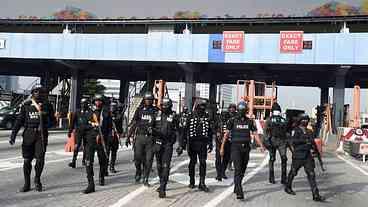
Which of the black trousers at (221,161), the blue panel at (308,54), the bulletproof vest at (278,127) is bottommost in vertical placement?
the black trousers at (221,161)

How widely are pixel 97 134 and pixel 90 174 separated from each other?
0.77 m

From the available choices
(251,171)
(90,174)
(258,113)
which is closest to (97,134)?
(90,174)

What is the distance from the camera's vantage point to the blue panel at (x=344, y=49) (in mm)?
31438

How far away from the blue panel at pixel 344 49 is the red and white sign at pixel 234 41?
663 cm

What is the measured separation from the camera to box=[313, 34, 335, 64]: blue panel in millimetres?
31844

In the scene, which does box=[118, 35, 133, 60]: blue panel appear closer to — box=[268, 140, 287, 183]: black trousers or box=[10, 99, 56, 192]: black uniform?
box=[268, 140, 287, 183]: black trousers

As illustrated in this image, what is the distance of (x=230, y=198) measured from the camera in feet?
28.2

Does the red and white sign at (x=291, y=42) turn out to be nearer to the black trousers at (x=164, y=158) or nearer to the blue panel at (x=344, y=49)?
the blue panel at (x=344, y=49)

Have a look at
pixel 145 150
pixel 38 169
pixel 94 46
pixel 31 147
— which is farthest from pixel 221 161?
pixel 94 46

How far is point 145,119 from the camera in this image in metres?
8.88

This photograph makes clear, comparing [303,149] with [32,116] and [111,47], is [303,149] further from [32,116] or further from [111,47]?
[111,47]

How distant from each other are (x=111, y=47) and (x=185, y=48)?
234 inches

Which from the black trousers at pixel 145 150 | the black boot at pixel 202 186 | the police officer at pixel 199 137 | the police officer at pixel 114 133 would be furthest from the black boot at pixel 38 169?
the black boot at pixel 202 186

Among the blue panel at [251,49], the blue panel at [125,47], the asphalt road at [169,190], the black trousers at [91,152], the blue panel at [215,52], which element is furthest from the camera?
the blue panel at [125,47]
